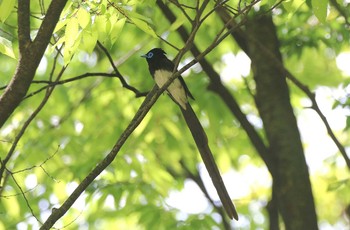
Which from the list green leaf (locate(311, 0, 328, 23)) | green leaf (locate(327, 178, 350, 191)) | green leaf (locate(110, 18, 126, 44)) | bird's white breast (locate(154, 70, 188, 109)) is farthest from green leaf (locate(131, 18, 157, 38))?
green leaf (locate(327, 178, 350, 191))

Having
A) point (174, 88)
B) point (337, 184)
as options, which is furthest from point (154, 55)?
point (337, 184)

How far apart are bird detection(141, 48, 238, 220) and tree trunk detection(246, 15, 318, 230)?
2.35ft

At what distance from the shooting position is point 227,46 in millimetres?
5984

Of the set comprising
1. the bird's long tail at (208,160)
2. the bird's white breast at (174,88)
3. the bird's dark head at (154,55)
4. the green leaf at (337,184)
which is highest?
the bird's dark head at (154,55)

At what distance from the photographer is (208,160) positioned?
355 cm

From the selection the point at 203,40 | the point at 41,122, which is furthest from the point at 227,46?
the point at 41,122

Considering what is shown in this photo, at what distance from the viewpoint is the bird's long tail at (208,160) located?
10.7 ft

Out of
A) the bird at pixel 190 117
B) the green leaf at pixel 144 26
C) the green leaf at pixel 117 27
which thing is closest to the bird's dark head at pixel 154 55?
the bird at pixel 190 117

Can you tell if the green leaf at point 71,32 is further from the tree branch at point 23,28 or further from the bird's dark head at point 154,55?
the bird's dark head at point 154,55

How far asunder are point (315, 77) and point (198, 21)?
4145 mm

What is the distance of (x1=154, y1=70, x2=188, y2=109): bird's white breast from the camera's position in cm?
389

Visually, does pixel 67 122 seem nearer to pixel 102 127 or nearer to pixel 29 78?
pixel 102 127

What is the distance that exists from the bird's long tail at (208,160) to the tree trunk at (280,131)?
34.5 inches

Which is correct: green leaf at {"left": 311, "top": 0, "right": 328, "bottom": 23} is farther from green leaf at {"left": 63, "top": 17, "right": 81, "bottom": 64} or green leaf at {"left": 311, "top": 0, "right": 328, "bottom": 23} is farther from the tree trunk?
the tree trunk
